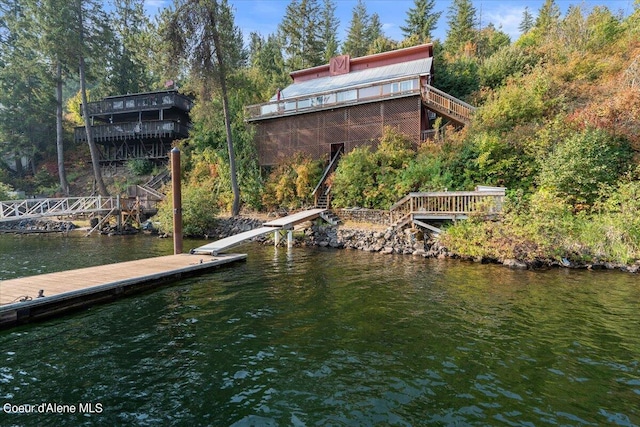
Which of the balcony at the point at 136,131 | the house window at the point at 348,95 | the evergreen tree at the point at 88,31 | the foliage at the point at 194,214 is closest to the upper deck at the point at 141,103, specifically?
the balcony at the point at 136,131

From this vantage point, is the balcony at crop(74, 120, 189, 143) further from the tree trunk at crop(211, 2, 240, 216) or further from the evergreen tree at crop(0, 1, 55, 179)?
the tree trunk at crop(211, 2, 240, 216)

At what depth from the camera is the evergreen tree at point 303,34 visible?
123 ft

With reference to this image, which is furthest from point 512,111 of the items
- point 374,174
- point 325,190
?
point 325,190

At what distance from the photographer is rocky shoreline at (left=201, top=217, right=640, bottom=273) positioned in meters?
11.3

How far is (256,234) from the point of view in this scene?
47.1 feet

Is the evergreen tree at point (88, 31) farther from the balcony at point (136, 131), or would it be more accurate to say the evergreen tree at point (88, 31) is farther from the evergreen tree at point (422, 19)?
the evergreen tree at point (422, 19)

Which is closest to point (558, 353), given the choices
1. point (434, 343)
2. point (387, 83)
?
point (434, 343)

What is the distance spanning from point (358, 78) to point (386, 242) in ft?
53.4

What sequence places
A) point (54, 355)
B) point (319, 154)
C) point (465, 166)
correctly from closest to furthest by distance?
point (54, 355) → point (465, 166) → point (319, 154)

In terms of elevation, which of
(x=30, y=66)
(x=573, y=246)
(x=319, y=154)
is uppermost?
(x=30, y=66)

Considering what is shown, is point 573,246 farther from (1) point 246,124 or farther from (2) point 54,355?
(1) point 246,124

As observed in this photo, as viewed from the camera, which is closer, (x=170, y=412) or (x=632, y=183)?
(x=170, y=412)

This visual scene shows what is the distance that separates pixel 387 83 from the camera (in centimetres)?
1991

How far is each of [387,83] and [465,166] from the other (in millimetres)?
7661
